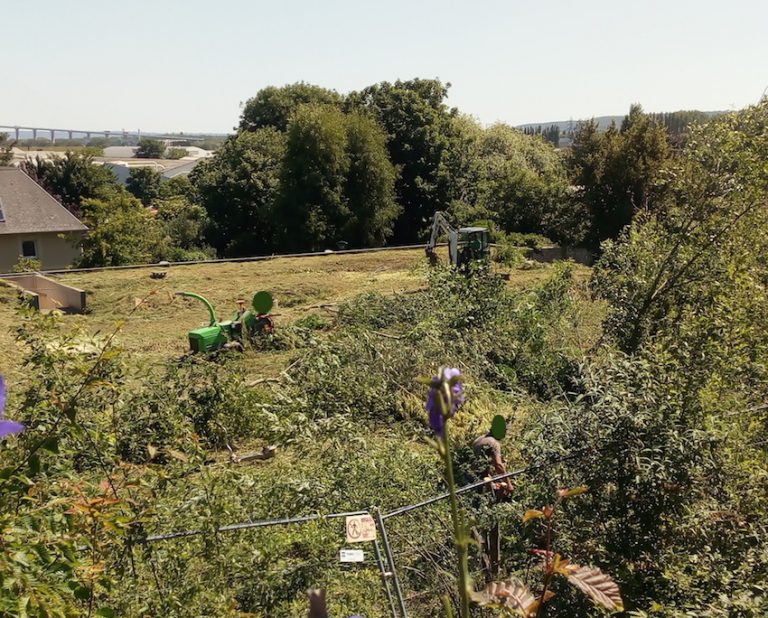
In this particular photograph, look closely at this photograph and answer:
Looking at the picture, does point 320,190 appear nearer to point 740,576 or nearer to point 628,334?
point 628,334

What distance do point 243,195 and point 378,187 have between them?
7010 mm

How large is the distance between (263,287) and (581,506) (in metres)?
14.2

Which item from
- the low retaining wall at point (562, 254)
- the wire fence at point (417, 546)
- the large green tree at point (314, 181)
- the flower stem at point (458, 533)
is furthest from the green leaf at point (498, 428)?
the large green tree at point (314, 181)

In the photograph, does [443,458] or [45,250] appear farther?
[45,250]

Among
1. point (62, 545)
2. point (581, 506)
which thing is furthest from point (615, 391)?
point (62, 545)

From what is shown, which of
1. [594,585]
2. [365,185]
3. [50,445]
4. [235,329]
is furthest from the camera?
[365,185]

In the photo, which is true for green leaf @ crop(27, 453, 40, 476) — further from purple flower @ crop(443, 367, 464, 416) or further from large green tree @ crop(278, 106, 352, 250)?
large green tree @ crop(278, 106, 352, 250)

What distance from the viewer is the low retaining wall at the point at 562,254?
2322 cm

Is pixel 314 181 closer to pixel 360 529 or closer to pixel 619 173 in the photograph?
pixel 619 173

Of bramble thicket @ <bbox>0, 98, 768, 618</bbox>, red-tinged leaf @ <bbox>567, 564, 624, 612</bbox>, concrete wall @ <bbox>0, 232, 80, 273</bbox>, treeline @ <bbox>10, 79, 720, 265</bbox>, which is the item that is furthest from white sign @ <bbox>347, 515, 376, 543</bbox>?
concrete wall @ <bbox>0, 232, 80, 273</bbox>

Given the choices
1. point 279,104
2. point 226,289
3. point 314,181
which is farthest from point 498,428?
point 279,104

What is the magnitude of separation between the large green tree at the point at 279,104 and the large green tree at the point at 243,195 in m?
6.37

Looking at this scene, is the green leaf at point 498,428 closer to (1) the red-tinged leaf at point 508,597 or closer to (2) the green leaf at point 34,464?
(1) the red-tinged leaf at point 508,597

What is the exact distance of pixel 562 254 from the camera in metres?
23.8
